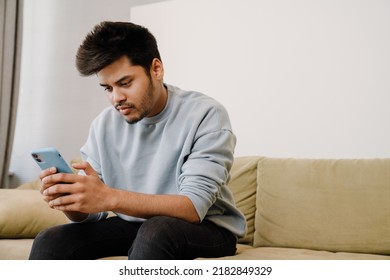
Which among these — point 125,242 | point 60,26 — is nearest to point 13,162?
point 60,26

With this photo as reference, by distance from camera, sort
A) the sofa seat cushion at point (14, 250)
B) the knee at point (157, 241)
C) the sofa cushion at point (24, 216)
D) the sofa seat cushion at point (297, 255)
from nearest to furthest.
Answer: the knee at point (157, 241) < the sofa seat cushion at point (297, 255) < the sofa seat cushion at point (14, 250) < the sofa cushion at point (24, 216)

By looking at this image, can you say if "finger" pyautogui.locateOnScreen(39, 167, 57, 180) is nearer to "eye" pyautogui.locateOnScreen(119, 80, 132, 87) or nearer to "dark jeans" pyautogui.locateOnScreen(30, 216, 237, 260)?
"dark jeans" pyautogui.locateOnScreen(30, 216, 237, 260)

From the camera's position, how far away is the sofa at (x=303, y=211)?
1882 mm

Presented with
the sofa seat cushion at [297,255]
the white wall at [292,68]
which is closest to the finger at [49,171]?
the sofa seat cushion at [297,255]

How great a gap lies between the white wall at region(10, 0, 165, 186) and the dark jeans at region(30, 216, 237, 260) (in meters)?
1.71

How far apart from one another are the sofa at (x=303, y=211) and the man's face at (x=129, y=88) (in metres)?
0.62

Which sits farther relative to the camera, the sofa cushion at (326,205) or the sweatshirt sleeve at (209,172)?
the sofa cushion at (326,205)

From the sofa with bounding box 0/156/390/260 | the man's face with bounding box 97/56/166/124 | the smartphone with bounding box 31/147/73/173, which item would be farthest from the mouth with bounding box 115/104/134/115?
the sofa with bounding box 0/156/390/260

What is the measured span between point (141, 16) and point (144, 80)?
1470 mm

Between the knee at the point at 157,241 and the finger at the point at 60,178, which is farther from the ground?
the finger at the point at 60,178

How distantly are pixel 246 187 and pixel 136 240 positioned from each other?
0.97 meters

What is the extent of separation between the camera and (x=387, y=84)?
219 cm

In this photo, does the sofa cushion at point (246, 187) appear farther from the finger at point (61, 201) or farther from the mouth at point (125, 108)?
the finger at point (61, 201)

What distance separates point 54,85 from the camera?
327 centimetres
